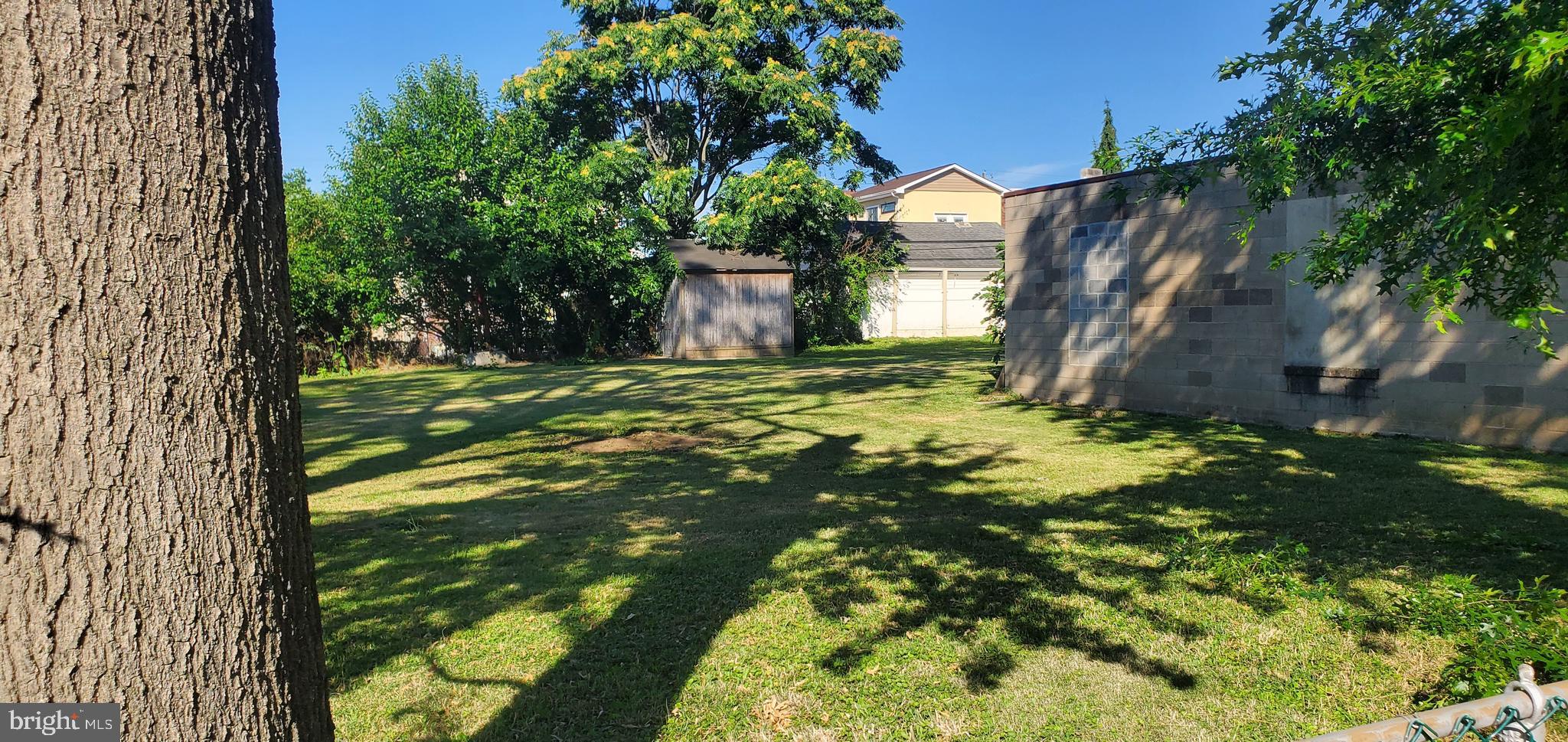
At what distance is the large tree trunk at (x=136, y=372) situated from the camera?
6.02ft

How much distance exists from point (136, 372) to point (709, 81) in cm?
2932

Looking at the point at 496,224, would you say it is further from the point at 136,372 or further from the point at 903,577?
the point at 136,372

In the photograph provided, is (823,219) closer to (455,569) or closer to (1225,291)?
(1225,291)

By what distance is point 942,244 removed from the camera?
37.7 metres

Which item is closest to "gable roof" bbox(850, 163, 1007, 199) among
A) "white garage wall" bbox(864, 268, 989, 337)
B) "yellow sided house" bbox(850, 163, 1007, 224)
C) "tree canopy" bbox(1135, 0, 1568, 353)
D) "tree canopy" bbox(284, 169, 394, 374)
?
"yellow sided house" bbox(850, 163, 1007, 224)

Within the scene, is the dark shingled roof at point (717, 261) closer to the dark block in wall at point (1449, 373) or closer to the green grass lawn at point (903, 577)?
the green grass lawn at point (903, 577)

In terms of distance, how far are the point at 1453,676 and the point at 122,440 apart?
459cm

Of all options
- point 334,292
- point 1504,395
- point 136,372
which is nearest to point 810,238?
point 334,292

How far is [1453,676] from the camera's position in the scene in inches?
153

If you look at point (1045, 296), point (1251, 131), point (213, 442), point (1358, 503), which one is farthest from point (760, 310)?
point (213, 442)

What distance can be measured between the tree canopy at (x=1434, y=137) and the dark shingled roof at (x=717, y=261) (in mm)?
23056

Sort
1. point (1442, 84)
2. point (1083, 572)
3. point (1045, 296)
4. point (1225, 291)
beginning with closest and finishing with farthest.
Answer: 1. point (1442, 84)
2. point (1083, 572)
3. point (1225, 291)
4. point (1045, 296)

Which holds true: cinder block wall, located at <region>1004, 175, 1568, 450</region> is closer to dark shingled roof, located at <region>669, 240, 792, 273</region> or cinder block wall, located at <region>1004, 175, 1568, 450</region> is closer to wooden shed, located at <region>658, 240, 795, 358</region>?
wooden shed, located at <region>658, 240, 795, 358</region>

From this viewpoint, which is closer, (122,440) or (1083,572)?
(122,440)
